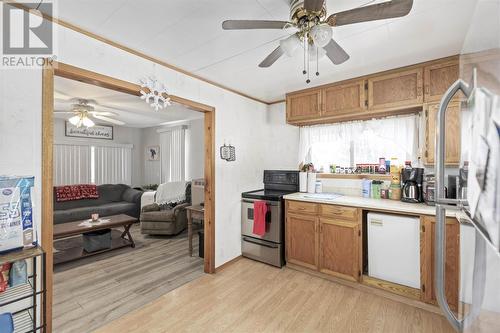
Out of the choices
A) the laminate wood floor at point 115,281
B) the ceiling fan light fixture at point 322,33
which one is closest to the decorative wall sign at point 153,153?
the laminate wood floor at point 115,281

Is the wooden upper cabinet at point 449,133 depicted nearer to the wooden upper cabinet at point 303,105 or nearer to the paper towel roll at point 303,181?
the wooden upper cabinet at point 303,105

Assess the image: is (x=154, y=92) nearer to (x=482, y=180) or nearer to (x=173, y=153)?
(x=482, y=180)

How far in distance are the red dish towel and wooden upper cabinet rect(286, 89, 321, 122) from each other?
129cm

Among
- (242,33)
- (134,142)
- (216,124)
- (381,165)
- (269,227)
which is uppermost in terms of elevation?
(242,33)

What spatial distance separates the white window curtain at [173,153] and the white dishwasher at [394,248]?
4376mm

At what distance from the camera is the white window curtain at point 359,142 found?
105 inches

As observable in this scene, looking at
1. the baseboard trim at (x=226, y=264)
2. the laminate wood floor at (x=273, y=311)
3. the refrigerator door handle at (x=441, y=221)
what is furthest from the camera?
the baseboard trim at (x=226, y=264)

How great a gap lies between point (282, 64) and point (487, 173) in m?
2.15

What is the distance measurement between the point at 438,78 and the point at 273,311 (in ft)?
9.11

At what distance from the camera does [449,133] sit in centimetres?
216

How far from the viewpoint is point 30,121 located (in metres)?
1.49

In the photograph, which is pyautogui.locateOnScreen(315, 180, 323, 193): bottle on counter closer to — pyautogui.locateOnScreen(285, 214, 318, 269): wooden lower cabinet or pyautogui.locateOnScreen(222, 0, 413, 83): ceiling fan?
pyautogui.locateOnScreen(285, 214, 318, 269): wooden lower cabinet

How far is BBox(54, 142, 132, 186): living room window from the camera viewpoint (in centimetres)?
518

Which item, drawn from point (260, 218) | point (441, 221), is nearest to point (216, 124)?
point (260, 218)
